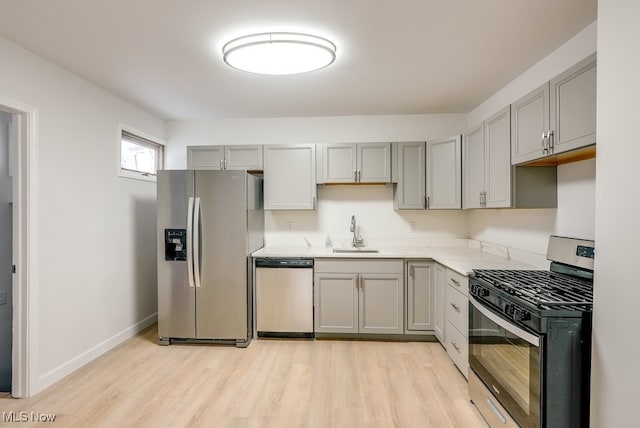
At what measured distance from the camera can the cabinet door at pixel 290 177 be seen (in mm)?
3820

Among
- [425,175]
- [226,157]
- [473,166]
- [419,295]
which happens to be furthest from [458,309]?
[226,157]

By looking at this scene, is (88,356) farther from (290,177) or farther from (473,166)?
(473,166)

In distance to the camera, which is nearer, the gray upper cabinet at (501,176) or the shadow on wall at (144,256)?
the gray upper cabinet at (501,176)

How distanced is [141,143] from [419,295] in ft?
11.4

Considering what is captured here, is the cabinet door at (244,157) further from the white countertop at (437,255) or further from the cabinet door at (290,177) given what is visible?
the white countertop at (437,255)

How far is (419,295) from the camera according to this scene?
11.1 feet

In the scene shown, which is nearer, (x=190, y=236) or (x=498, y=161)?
(x=498, y=161)

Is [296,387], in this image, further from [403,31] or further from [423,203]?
[403,31]

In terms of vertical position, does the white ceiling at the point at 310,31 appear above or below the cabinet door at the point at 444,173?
above

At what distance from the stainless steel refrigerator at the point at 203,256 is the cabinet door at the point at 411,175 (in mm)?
1675

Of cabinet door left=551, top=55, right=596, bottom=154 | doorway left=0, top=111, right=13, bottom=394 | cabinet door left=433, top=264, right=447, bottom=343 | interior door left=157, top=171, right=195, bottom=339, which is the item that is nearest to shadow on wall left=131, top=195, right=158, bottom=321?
interior door left=157, top=171, right=195, bottom=339

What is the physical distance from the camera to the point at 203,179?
10.8 ft

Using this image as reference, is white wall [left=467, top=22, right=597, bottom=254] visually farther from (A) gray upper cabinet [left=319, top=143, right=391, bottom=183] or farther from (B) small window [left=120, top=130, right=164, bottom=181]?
(B) small window [left=120, top=130, right=164, bottom=181]

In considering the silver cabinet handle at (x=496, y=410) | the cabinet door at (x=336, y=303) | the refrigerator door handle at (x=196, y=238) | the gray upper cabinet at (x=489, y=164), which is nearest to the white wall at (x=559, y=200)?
the gray upper cabinet at (x=489, y=164)
